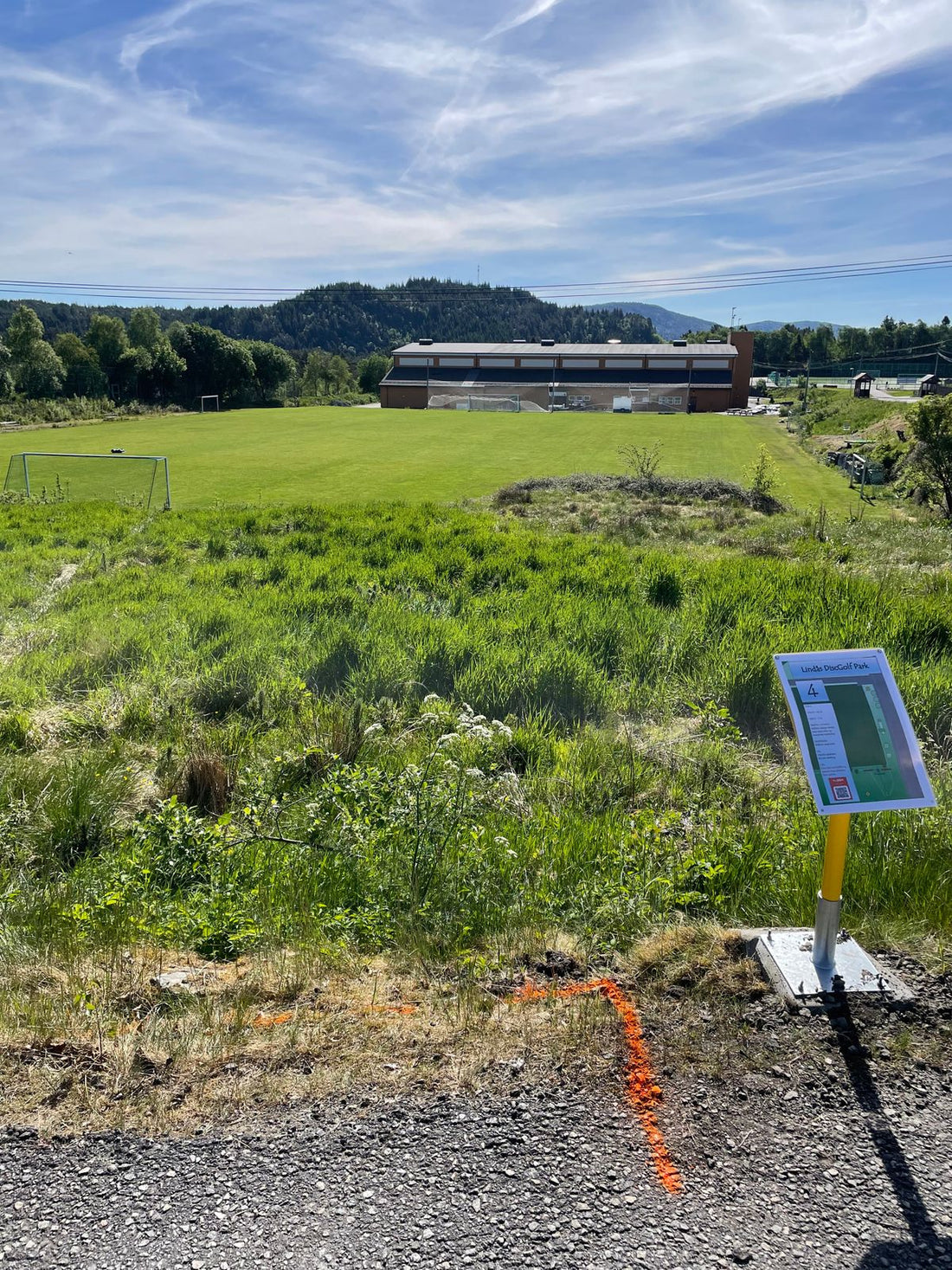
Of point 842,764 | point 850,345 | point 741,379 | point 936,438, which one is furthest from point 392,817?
point 850,345

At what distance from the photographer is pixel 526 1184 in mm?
2732

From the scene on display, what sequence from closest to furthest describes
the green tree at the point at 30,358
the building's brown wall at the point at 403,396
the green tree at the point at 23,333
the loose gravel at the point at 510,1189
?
1. the loose gravel at the point at 510,1189
2. the green tree at the point at 23,333
3. the green tree at the point at 30,358
4. the building's brown wall at the point at 403,396

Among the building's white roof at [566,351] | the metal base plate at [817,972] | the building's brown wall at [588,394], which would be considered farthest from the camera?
the building's white roof at [566,351]

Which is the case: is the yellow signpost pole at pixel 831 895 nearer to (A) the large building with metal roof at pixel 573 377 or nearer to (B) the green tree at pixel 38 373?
(A) the large building with metal roof at pixel 573 377

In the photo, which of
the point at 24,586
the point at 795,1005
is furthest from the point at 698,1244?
the point at 24,586

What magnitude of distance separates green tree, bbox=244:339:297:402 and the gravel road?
10412 centimetres

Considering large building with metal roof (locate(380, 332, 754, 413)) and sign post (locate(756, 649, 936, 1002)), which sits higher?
large building with metal roof (locate(380, 332, 754, 413))

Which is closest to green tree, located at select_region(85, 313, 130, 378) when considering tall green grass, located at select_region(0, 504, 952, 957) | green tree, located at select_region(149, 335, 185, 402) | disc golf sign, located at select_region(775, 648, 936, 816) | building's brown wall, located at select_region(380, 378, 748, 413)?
green tree, located at select_region(149, 335, 185, 402)

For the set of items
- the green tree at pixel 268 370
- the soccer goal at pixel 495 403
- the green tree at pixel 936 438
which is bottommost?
the green tree at pixel 936 438

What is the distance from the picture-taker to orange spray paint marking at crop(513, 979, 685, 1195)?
2793mm

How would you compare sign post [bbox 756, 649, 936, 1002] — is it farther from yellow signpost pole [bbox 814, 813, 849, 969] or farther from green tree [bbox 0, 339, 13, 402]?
green tree [bbox 0, 339, 13, 402]

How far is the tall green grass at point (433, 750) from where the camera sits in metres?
4.62

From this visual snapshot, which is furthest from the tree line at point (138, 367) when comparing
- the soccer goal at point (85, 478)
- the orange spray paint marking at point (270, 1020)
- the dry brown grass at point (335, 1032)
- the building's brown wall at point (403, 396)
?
the orange spray paint marking at point (270, 1020)

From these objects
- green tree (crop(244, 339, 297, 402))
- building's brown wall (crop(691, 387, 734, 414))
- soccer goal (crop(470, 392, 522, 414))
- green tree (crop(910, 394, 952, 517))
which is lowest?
green tree (crop(910, 394, 952, 517))
